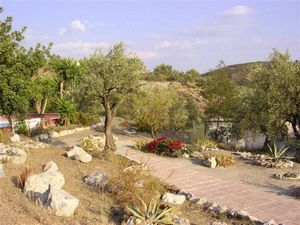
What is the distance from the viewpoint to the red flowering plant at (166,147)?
51.0ft

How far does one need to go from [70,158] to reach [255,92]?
9.62 metres

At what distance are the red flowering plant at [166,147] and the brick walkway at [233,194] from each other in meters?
1.39

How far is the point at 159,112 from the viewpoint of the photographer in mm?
21781

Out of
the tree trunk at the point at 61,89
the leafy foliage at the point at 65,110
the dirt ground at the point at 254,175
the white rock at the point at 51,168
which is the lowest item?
the dirt ground at the point at 254,175

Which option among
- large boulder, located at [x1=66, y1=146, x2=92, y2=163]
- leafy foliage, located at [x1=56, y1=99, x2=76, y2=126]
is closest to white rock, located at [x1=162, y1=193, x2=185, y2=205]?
large boulder, located at [x1=66, y1=146, x2=92, y2=163]

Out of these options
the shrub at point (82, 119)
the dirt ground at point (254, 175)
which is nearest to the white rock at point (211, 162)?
the dirt ground at point (254, 175)

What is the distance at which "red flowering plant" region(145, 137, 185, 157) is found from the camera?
1555cm

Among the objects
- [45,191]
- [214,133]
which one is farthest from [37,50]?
[214,133]

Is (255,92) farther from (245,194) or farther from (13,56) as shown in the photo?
(13,56)

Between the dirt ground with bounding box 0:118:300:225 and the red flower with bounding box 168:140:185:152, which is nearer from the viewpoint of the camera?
the dirt ground with bounding box 0:118:300:225

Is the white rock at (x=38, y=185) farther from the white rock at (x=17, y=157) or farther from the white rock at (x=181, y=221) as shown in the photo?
the white rock at (x=181, y=221)

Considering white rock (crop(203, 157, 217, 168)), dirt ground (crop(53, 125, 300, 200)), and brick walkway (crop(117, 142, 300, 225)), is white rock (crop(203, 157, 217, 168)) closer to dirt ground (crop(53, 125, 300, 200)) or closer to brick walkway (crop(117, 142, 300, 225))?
dirt ground (crop(53, 125, 300, 200))

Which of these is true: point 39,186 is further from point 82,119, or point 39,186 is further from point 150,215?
point 82,119

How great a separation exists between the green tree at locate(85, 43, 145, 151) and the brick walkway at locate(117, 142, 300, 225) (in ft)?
9.49
